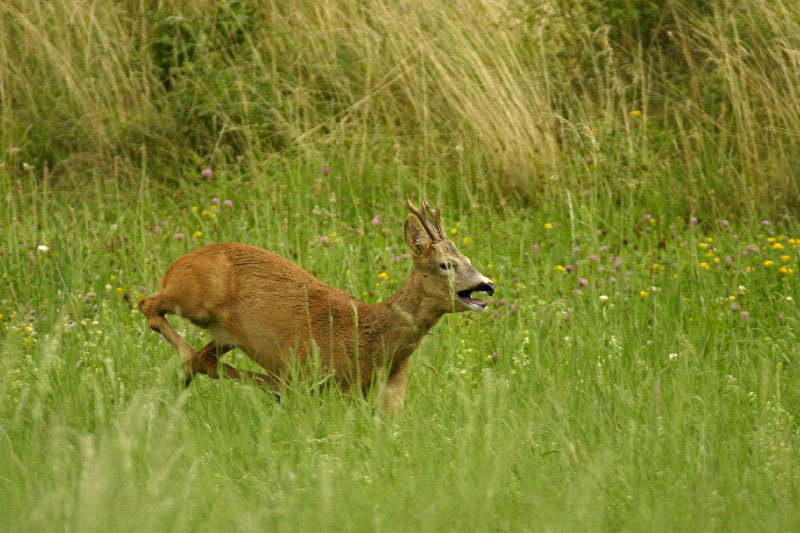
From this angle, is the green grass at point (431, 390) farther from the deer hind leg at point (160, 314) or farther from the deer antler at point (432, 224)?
the deer antler at point (432, 224)

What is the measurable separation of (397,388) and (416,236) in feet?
2.17

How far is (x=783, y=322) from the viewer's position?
6.51 meters

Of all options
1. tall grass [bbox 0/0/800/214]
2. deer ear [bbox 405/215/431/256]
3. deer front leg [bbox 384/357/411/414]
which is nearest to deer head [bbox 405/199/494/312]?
deer ear [bbox 405/215/431/256]

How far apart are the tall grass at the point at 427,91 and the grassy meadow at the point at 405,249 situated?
0.02 meters

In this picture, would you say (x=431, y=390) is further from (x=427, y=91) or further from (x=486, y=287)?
(x=427, y=91)

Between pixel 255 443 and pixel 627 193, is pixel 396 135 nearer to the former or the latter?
pixel 627 193

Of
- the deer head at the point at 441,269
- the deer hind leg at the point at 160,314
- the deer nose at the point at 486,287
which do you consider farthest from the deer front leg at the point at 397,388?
the deer hind leg at the point at 160,314

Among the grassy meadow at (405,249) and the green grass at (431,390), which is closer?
the green grass at (431,390)

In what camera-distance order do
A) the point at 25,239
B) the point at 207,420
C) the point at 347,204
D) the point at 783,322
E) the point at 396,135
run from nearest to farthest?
the point at 207,420 → the point at 783,322 → the point at 25,239 → the point at 347,204 → the point at 396,135

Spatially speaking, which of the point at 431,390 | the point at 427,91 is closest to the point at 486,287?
the point at 431,390

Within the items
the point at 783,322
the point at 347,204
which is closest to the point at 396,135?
the point at 347,204

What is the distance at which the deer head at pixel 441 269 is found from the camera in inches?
217

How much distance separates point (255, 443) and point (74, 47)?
566cm

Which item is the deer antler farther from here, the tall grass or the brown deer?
the tall grass
